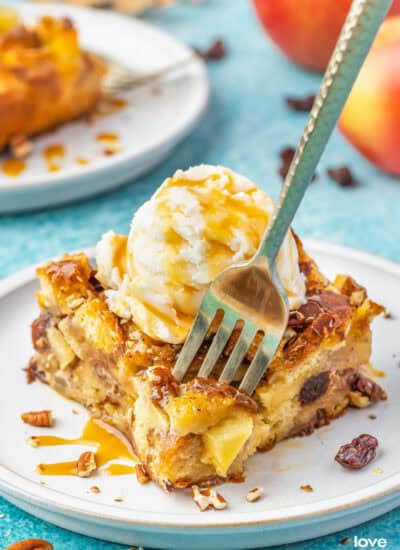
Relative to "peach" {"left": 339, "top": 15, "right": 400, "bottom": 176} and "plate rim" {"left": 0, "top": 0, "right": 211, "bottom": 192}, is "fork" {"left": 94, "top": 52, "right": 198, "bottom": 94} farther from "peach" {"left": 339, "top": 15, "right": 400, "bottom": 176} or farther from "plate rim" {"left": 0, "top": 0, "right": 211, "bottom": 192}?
"peach" {"left": 339, "top": 15, "right": 400, "bottom": 176}

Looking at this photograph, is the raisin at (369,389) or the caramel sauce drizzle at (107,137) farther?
the caramel sauce drizzle at (107,137)

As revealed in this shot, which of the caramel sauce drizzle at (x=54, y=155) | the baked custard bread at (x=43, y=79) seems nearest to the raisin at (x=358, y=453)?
the caramel sauce drizzle at (x=54, y=155)

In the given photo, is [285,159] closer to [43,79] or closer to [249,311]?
[43,79]

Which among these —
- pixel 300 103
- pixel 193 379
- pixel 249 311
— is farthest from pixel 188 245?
pixel 300 103

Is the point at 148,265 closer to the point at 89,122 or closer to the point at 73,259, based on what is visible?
the point at 73,259

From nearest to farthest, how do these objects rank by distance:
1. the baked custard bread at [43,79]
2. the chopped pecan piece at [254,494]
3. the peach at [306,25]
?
the chopped pecan piece at [254,494] < the baked custard bread at [43,79] < the peach at [306,25]

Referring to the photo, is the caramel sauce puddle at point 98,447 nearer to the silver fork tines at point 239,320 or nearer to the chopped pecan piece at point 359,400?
the silver fork tines at point 239,320

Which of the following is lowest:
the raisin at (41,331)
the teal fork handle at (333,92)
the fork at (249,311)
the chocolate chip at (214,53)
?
the chocolate chip at (214,53)

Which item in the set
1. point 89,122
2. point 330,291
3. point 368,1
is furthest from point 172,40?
point 368,1
